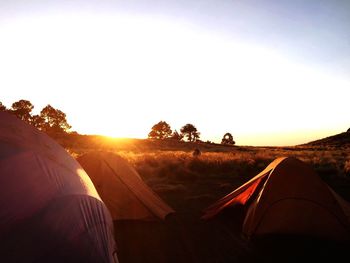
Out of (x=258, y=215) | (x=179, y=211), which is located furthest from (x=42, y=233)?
(x=179, y=211)

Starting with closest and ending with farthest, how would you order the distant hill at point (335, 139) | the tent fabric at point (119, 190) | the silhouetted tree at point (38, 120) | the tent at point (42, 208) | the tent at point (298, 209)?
the tent at point (42, 208)
the tent at point (298, 209)
the tent fabric at point (119, 190)
the silhouetted tree at point (38, 120)
the distant hill at point (335, 139)

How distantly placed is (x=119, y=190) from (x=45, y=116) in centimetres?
6697

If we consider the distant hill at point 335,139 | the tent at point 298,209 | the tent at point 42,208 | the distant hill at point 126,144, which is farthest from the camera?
the distant hill at point 335,139

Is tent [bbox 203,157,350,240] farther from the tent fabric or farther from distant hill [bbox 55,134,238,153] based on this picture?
distant hill [bbox 55,134,238,153]

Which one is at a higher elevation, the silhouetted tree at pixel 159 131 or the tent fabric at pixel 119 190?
the silhouetted tree at pixel 159 131

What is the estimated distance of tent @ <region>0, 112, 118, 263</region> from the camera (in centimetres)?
391

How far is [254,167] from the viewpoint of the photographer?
21.5 m

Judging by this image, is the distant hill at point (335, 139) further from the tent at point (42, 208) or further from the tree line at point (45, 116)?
the tent at point (42, 208)

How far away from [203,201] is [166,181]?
523cm

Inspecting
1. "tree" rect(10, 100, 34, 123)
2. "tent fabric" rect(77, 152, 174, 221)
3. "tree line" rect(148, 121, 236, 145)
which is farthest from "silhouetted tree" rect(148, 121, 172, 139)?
"tent fabric" rect(77, 152, 174, 221)

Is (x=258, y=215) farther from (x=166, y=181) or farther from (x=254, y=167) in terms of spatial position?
(x=254, y=167)

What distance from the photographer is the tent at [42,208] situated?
391 cm

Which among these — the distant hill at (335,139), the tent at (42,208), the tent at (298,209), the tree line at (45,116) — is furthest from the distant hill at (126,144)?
the tent at (42,208)

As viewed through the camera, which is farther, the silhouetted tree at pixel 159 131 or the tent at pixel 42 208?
the silhouetted tree at pixel 159 131
